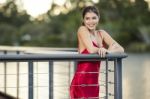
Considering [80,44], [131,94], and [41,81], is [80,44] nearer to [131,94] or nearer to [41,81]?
[41,81]

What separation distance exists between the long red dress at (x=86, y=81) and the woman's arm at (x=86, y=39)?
7 centimetres

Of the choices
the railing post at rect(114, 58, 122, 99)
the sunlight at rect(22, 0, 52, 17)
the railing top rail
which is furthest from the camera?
the sunlight at rect(22, 0, 52, 17)

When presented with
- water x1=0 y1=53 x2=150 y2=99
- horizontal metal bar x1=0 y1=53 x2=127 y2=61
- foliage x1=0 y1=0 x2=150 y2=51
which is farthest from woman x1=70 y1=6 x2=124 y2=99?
foliage x1=0 y1=0 x2=150 y2=51

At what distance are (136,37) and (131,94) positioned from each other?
4006cm

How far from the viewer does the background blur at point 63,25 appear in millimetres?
41219

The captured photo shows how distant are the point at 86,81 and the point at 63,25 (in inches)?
2383

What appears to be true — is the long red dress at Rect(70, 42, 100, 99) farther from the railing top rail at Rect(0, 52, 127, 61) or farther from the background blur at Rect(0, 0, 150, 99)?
the background blur at Rect(0, 0, 150, 99)

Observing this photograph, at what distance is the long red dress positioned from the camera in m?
4.59

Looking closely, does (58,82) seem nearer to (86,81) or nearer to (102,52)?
(86,81)

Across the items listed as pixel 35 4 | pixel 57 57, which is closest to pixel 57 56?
pixel 57 57

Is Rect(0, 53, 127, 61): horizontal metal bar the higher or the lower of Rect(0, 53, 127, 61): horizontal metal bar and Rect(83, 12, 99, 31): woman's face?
the lower

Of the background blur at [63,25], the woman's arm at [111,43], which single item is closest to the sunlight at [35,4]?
the background blur at [63,25]

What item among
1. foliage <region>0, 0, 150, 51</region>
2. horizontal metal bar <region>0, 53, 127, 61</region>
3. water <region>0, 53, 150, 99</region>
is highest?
foliage <region>0, 0, 150, 51</region>

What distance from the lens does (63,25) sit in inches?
2562
